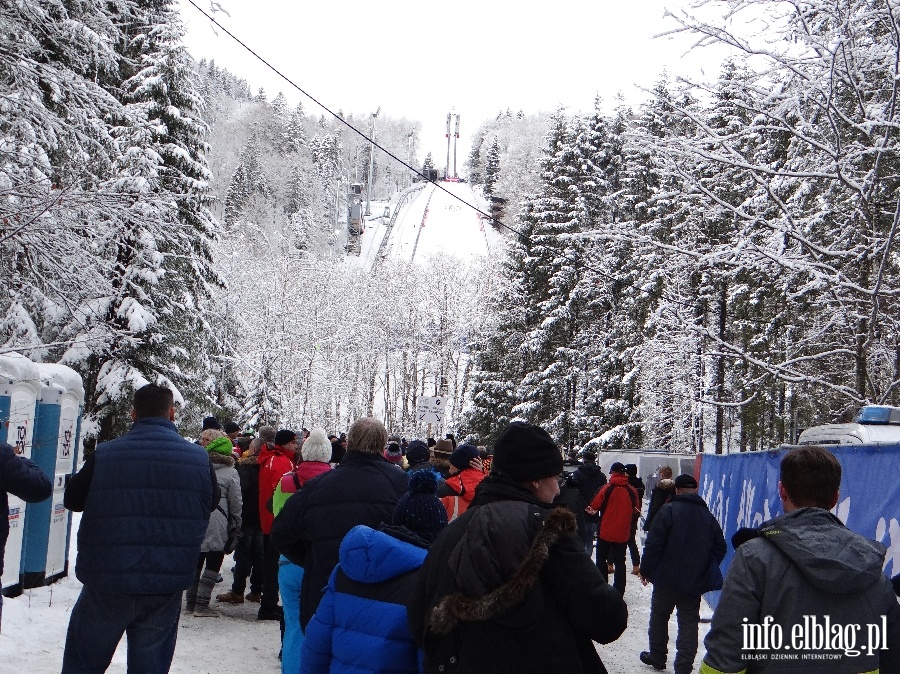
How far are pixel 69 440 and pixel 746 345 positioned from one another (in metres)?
20.2

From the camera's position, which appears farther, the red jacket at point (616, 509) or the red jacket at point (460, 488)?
the red jacket at point (616, 509)

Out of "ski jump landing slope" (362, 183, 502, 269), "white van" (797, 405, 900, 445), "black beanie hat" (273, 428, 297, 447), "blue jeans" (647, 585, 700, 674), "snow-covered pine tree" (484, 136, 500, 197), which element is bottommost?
"blue jeans" (647, 585, 700, 674)

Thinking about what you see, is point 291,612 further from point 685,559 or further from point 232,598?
point 232,598

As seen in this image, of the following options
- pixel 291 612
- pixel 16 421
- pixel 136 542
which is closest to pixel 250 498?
pixel 16 421

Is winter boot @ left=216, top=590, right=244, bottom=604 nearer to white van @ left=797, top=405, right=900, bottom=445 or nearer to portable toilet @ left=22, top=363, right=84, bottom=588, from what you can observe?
portable toilet @ left=22, top=363, right=84, bottom=588

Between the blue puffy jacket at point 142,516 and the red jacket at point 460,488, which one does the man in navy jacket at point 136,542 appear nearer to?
the blue puffy jacket at point 142,516

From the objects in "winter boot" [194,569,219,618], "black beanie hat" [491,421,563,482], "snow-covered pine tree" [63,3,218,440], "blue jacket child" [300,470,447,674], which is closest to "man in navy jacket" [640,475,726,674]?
"winter boot" [194,569,219,618]

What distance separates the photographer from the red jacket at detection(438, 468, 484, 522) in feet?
30.5

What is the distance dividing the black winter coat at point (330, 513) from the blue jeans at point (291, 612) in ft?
1.77

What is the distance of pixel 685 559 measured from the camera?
8711 millimetres

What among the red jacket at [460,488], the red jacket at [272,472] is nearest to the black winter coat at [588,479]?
the red jacket at [460,488]

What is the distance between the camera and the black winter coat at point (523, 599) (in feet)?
9.97

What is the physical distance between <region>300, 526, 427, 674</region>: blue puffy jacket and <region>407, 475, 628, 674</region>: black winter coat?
438 mm

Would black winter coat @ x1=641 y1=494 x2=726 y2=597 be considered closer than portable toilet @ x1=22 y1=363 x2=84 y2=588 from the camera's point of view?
Yes
